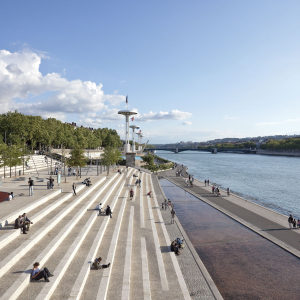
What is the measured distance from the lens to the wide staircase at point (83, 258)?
27.1ft

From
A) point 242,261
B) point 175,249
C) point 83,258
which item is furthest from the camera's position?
point 175,249

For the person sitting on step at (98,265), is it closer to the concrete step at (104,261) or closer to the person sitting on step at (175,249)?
the concrete step at (104,261)

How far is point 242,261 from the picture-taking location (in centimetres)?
1335

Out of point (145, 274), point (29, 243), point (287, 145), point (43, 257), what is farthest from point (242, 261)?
point (287, 145)

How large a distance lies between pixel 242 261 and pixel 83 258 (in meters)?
9.38

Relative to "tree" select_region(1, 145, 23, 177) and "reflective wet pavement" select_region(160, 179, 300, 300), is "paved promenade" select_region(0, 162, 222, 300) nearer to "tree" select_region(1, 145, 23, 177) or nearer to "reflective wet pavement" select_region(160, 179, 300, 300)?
"reflective wet pavement" select_region(160, 179, 300, 300)

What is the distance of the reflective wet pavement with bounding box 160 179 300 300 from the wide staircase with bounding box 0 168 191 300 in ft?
8.24

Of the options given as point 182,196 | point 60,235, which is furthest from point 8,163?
point 182,196

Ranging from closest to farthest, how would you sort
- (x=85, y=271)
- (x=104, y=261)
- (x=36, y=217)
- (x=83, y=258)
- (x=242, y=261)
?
(x=85, y=271) → (x=83, y=258) → (x=104, y=261) → (x=36, y=217) → (x=242, y=261)

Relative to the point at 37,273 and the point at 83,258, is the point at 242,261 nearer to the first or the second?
the point at 83,258

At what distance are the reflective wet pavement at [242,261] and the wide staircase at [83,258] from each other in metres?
2.51

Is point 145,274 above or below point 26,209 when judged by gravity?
below

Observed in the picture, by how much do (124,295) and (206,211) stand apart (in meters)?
17.5

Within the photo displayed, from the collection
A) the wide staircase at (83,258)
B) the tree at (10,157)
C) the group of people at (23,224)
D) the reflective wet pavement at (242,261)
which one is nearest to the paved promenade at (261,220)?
the reflective wet pavement at (242,261)
